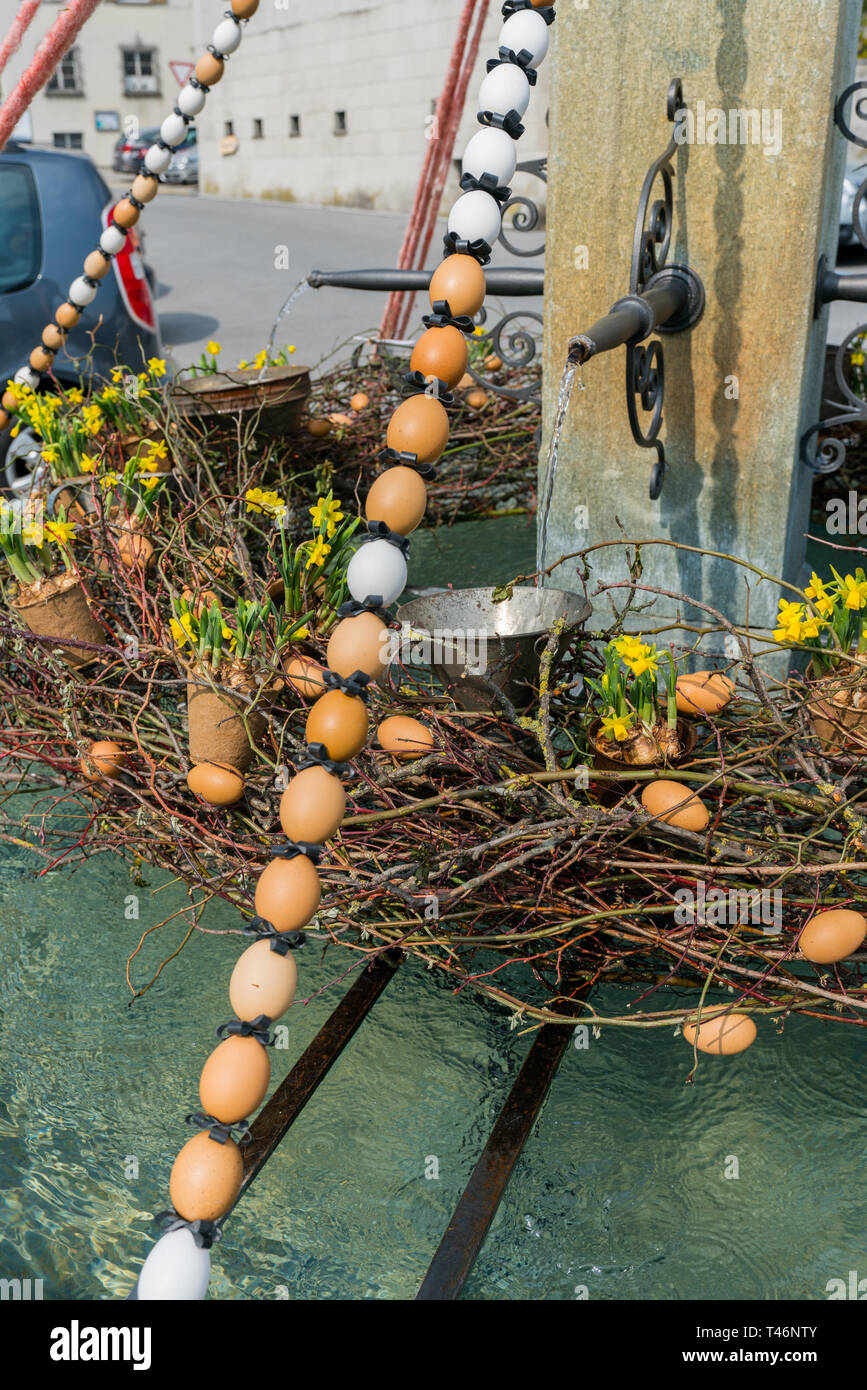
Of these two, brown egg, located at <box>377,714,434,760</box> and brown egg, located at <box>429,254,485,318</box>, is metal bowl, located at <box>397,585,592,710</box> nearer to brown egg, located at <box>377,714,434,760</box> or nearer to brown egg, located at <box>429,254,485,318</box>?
brown egg, located at <box>377,714,434,760</box>

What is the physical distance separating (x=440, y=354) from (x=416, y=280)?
2312mm

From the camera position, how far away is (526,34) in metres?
1.33

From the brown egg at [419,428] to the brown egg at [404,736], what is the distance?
2.37ft

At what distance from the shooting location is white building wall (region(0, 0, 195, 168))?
121 feet

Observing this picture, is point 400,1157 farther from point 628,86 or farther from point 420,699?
point 628,86

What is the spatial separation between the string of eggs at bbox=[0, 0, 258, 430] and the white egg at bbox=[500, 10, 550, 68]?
149 cm

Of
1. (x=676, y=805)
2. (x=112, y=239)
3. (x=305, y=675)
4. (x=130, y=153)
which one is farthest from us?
(x=130, y=153)

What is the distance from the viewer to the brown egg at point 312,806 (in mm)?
1211

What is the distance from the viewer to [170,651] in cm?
230

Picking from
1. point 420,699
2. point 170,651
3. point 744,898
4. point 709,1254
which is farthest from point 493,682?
point 709,1254

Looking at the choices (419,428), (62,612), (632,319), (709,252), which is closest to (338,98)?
(709,252)

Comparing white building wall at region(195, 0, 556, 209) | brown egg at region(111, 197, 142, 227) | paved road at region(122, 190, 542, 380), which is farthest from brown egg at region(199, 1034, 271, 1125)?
→ white building wall at region(195, 0, 556, 209)

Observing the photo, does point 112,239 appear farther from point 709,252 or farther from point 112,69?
point 112,69

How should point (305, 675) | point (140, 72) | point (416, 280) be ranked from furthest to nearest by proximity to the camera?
point (140, 72) → point (416, 280) → point (305, 675)
